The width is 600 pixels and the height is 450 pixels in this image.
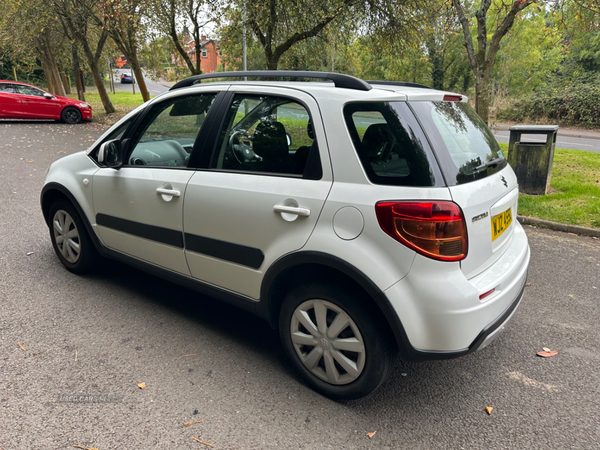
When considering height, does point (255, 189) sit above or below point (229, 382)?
above

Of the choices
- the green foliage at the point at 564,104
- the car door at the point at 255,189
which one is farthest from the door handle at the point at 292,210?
the green foliage at the point at 564,104

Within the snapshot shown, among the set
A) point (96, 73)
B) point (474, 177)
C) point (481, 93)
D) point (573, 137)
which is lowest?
point (573, 137)

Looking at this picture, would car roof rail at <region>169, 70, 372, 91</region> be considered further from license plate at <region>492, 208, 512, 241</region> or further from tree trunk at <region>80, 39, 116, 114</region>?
tree trunk at <region>80, 39, 116, 114</region>

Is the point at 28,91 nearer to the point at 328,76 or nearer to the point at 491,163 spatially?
the point at 328,76

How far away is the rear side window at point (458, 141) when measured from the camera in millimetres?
2230

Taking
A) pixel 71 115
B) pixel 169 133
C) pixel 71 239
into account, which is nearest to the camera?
pixel 169 133

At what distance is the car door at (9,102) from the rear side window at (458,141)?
18.6m

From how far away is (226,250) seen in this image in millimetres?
2762

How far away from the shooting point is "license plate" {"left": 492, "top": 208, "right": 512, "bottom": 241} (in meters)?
2.38

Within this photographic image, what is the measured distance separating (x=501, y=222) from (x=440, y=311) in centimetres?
75

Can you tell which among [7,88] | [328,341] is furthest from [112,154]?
[7,88]

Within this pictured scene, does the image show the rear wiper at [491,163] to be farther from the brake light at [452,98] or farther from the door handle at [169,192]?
the door handle at [169,192]

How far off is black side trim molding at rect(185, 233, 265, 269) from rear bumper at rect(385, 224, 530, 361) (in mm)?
854

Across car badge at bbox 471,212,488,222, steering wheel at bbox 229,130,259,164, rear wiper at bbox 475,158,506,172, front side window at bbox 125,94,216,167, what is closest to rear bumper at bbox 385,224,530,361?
car badge at bbox 471,212,488,222
